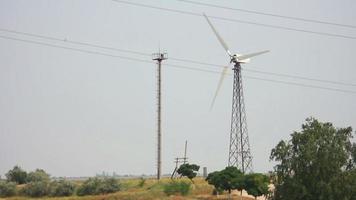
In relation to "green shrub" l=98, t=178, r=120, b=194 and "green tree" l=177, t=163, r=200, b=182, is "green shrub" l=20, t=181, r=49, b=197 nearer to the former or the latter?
"green shrub" l=98, t=178, r=120, b=194

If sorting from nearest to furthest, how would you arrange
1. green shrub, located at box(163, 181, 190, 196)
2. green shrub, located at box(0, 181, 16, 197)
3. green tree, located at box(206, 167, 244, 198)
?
green tree, located at box(206, 167, 244, 198)
green shrub, located at box(163, 181, 190, 196)
green shrub, located at box(0, 181, 16, 197)

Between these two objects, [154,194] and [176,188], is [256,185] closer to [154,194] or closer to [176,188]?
[176,188]

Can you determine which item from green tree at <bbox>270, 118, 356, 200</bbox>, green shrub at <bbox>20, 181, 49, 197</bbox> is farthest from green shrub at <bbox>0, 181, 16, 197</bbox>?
green tree at <bbox>270, 118, 356, 200</bbox>

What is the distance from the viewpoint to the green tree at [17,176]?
96.1m

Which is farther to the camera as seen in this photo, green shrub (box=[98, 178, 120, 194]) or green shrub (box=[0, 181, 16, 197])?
green shrub (box=[98, 178, 120, 194])

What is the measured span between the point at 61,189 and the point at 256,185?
96.7 feet

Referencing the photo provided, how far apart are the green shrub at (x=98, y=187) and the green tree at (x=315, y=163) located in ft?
136

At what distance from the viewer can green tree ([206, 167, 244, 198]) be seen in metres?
65.2

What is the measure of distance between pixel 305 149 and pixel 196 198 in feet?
85.9

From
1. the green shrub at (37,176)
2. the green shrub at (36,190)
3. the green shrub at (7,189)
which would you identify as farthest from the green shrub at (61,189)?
the green shrub at (37,176)

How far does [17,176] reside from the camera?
96625 millimetres

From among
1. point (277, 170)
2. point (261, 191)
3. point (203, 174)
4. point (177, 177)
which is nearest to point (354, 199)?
point (277, 170)

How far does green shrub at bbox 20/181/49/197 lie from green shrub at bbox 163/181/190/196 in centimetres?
1890

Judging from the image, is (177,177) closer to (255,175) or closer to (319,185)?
(255,175)
